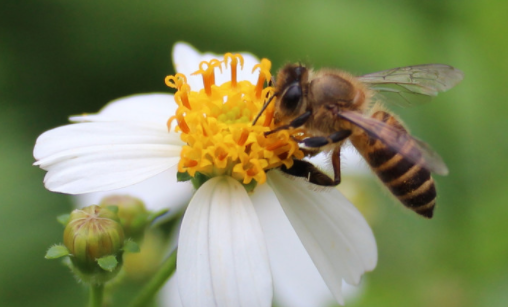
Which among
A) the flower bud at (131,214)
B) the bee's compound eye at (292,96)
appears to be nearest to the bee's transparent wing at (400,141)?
the bee's compound eye at (292,96)

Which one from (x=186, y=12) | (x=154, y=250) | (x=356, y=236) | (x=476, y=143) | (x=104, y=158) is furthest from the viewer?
(x=186, y=12)

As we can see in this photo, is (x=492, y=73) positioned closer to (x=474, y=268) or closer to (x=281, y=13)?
(x=474, y=268)

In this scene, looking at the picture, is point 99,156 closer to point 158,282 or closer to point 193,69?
point 158,282

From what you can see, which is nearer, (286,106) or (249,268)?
(249,268)

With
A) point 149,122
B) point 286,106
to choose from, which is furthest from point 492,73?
point 149,122

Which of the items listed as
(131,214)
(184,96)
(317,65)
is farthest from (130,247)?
(317,65)
